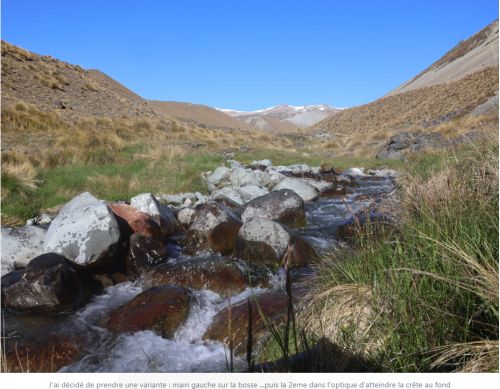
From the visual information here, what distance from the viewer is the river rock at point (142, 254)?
4.32 m

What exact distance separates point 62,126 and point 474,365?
49.1 feet

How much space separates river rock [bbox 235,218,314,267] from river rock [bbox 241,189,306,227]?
4.28ft

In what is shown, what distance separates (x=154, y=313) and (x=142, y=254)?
1.25 metres

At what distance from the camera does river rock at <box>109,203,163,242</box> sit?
4.84 metres

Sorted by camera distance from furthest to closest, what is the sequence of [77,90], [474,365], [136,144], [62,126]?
1. [77,90]
2. [62,126]
3. [136,144]
4. [474,365]

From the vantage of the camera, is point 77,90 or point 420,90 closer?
point 77,90

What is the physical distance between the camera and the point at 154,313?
3.30 meters

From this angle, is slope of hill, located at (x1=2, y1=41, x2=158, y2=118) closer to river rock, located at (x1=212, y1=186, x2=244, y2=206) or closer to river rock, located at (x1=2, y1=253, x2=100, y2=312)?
river rock, located at (x1=212, y1=186, x2=244, y2=206)

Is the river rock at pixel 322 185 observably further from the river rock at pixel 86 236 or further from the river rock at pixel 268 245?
the river rock at pixel 86 236

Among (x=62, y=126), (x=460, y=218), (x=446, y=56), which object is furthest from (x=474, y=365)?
(x=446, y=56)

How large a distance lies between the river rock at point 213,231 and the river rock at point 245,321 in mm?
1432

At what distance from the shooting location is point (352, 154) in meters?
17.3
